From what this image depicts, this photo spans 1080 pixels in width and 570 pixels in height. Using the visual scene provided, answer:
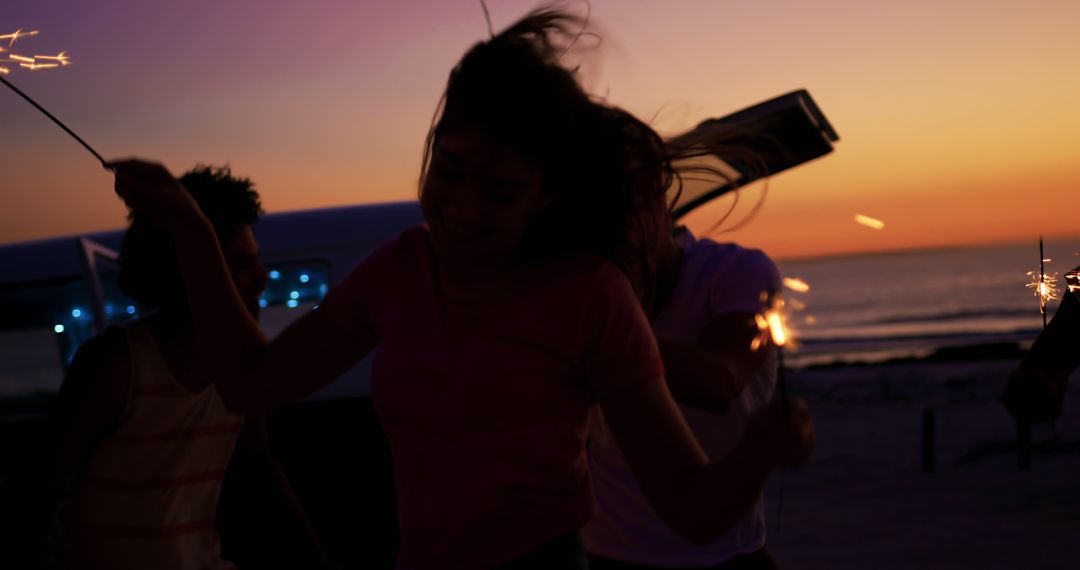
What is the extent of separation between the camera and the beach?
795 cm

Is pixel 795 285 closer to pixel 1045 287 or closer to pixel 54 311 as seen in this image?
pixel 1045 287

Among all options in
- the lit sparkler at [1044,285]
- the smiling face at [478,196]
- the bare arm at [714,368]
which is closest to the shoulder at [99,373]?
the smiling face at [478,196]

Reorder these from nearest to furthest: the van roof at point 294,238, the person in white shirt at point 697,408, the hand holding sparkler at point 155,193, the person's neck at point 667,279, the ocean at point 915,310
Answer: the hand holding sparkler at point 155,193
the person in white shirt at point 697,408
the person's neck at point 667,279
the van roof at point 294,238
the ocean at point 915,310

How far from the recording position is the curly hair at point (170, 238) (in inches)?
103

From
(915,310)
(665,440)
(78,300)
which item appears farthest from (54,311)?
(915,310)

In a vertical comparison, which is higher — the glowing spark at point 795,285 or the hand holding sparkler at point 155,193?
the hand holding sparkler at point 155,193

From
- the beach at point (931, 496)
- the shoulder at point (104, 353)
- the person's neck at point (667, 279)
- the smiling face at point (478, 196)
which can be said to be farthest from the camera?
the beach at point (931, 496)

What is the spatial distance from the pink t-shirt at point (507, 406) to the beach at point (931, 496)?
6.70 metres

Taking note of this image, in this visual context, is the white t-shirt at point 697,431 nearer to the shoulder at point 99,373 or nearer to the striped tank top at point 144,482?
the striped tank top at point 144,482

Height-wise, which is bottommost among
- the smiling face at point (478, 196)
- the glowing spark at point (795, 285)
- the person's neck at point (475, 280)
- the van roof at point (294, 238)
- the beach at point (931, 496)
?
the beach at point (931, 496)

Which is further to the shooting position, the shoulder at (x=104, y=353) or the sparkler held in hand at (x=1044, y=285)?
the sparkler held in hand at (x=1044, y=285)

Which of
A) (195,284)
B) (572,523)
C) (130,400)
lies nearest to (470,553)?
(572,523)

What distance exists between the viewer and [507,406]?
1.47m

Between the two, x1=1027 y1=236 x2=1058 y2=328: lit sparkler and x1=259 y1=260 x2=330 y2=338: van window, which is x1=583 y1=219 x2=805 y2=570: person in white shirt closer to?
x1=1027 y1=236 x2=1058 y2=328: lit sparkler
